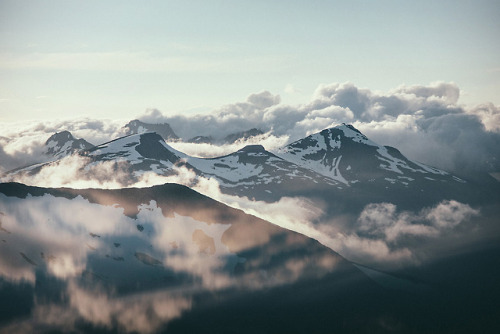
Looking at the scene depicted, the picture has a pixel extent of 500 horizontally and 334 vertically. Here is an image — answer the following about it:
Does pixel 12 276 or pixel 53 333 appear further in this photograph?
pixel 12 276

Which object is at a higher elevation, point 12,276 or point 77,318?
point 12,276

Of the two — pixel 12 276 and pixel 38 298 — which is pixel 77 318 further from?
pixel 12 276

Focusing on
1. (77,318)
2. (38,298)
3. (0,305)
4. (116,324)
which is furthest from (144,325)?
(0,305)

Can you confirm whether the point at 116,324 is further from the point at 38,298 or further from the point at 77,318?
the point at 38,298

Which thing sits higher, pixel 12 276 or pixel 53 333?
pixel 12 276

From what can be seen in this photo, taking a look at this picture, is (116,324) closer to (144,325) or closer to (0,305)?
(144,325)

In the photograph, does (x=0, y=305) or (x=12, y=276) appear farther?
(x=12, y=276)

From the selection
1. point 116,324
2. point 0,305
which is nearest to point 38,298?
point 0,305
